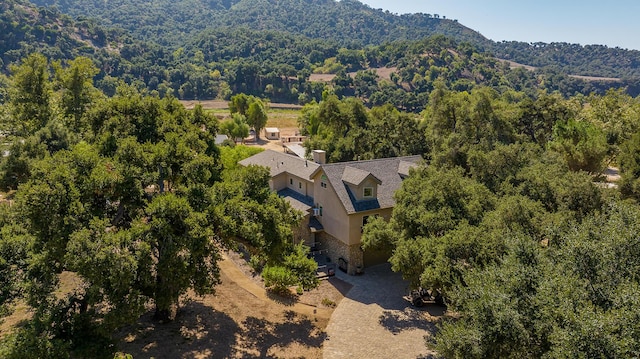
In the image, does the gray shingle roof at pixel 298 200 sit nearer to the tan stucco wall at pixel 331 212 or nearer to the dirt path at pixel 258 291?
the tan stucco wall at pixel 331 212

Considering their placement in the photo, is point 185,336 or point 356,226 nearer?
point 185,336

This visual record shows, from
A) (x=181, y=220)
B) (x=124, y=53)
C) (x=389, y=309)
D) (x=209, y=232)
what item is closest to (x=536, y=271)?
(x=389, y=309)

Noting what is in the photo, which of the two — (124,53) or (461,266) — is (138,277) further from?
(124,53)

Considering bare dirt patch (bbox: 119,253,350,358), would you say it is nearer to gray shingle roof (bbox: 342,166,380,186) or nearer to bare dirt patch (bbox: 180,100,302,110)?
gray shingle roof (bbox: 342,166,380,186)

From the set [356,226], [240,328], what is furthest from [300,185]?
[240,328]

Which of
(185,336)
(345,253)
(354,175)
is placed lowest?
(185,336)

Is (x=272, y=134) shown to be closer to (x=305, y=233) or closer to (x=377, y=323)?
(x=305, y=233)
